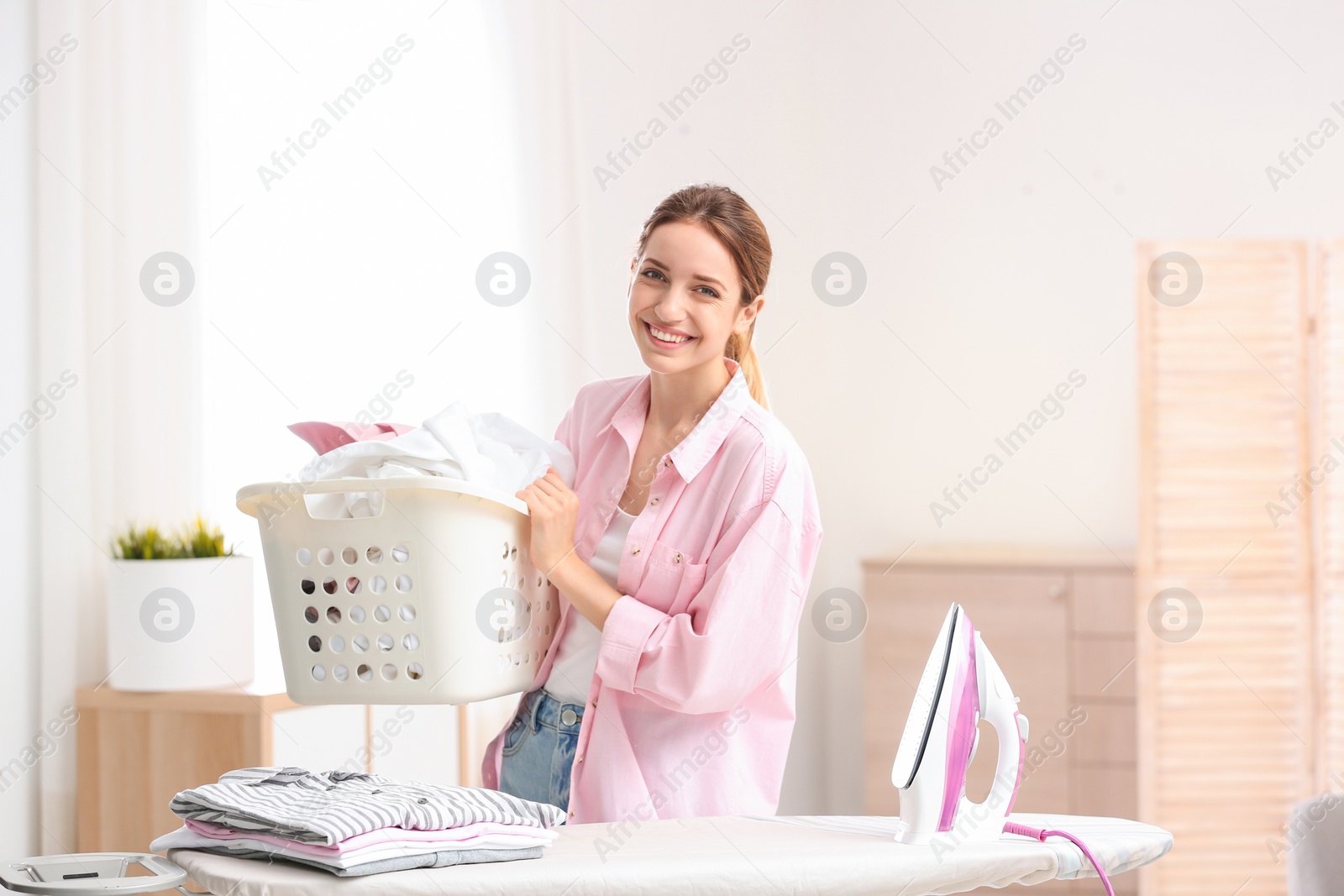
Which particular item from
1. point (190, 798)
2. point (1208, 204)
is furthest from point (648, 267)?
point (1208, 204)

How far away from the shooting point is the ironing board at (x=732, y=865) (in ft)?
3.78

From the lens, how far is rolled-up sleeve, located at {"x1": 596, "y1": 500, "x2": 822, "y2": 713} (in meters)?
1.49

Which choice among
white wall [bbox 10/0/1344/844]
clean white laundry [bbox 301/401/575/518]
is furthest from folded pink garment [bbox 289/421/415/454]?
white wall [bbox 10/0/1344/844]

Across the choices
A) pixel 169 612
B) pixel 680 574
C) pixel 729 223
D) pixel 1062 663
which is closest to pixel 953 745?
pixel 680 574

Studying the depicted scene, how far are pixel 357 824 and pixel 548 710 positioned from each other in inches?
20.5

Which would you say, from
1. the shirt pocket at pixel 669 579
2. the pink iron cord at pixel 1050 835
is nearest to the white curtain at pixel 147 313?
the shirt pocket at pixel 669 579

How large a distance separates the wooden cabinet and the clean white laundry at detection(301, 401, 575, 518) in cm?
217

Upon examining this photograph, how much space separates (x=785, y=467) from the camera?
1.58 m

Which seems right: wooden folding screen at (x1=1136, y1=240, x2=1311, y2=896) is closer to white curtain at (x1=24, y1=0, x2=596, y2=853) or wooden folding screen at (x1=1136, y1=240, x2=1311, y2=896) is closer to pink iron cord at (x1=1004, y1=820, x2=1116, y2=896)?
white curtain at (x1=24, y1=0, x2=596, y2=853)

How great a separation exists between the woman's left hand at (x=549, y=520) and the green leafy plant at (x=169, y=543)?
1.01m

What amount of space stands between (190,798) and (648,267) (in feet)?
2.91

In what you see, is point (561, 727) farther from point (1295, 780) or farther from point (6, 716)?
point (1295, 780)

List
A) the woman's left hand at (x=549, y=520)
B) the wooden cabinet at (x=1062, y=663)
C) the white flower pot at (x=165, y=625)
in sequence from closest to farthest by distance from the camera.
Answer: the woman's left hand at (x=549, y=520), the white flower pot at (x=165, y=625), the wooden cabinet at (x=1062, y=663)

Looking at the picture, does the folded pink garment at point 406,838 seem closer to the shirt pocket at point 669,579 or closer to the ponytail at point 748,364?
the shirt pocket at point 669,579
